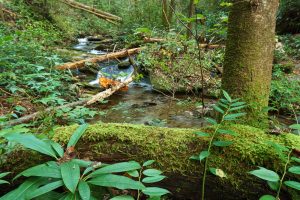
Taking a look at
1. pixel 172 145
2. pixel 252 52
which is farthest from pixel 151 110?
pixel 172 145

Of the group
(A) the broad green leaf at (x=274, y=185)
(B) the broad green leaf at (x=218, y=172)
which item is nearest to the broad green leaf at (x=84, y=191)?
(B) the broad green leaf at (x=218, y=172)

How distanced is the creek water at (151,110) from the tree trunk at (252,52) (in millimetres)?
2247

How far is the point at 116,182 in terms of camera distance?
45.1 inches

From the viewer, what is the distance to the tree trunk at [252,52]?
1.98 m

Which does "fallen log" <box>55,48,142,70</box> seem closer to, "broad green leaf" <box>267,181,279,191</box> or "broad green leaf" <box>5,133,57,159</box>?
"broad green leaf" <box>5,133,57,159</box>

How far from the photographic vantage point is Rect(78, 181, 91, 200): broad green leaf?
1.04 m

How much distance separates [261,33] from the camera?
2.00 meters

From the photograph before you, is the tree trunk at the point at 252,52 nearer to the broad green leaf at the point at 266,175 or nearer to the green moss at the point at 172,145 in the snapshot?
the green moss at the point at 172,145

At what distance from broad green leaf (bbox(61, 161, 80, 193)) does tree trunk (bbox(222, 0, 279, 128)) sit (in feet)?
4.82

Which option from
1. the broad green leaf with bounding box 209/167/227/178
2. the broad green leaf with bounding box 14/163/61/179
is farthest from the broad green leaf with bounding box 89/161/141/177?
the broad green leaf with bounding box 209/167/227/178

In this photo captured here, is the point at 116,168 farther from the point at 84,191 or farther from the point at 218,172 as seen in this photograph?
the point at 218,172

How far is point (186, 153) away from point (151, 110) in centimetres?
383

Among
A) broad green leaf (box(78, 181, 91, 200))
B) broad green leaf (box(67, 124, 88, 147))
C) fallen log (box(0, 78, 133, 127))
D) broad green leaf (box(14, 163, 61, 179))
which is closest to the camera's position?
broad green leaf (box(78, 181, 91, 200))

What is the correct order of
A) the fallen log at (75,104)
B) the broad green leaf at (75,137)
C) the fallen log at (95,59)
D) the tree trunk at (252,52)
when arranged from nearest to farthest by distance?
the broad green leaf at (75,137)
the tree trunk at (252,52)
the fallen log at (75,104)
the fallen log at (95,59)
